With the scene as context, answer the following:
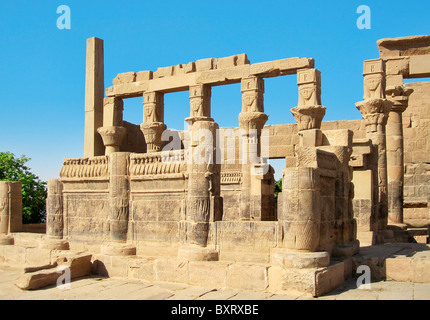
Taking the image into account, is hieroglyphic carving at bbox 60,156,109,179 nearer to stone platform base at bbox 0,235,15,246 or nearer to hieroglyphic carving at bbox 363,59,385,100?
stone platform base at bbox 0,235,15,246

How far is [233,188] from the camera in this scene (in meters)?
16.3

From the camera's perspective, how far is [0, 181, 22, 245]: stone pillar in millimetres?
12609

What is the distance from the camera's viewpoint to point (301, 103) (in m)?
13.8

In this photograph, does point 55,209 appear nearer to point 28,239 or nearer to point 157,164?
point 28,239

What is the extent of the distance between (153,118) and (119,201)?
22.6 ft

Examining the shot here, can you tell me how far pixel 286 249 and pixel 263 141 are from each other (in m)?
12.2

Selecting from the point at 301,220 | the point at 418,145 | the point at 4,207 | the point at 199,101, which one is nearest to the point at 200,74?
the point at 199,101

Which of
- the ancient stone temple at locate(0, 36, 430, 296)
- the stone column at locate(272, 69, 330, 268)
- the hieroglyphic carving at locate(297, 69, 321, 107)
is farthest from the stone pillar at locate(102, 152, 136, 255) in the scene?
the hieroglyphic carving at locate(297, 69, 321, 107)

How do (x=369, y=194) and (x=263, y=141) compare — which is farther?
(x=263, y=141)

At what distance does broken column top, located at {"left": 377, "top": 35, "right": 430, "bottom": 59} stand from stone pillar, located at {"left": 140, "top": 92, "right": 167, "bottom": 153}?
7.36 metres

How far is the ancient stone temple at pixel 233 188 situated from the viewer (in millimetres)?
7480

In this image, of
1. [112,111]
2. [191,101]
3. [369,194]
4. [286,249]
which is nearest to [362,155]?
[369,194]

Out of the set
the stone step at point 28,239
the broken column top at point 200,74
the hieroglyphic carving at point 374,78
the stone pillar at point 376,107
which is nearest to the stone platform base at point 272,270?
the stone step at point 28,239
